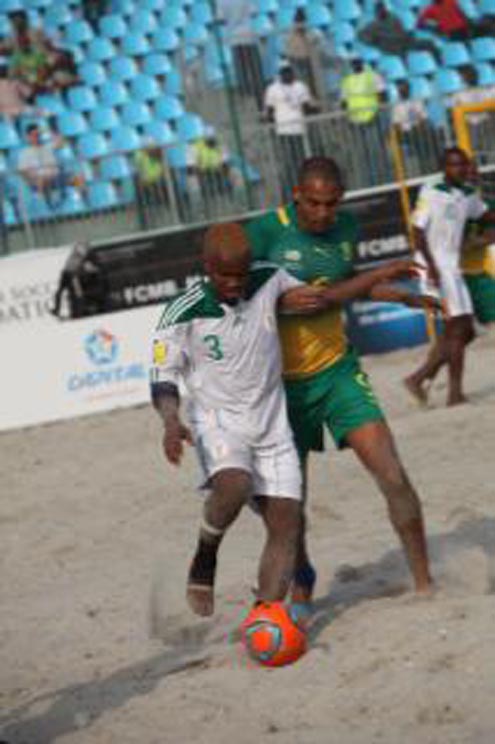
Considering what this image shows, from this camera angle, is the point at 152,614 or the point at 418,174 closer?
the point at 152,614

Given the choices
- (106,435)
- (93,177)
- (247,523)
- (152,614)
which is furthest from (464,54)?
(152,614)

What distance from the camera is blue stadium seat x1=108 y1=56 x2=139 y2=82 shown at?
22688mm

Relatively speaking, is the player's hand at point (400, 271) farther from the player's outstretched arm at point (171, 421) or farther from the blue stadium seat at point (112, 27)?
the blue stadium seat at point (112, 27)

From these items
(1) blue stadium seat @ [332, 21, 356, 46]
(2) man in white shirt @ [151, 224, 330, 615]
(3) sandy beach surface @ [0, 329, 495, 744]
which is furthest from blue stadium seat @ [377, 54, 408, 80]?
(2) man in white shirt @ [151, 224, 330, 615]

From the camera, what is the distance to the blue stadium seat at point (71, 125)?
2181cm

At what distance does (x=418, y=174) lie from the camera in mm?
19625

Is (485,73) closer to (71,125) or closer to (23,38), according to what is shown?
(71,125)

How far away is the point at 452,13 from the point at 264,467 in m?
17.6

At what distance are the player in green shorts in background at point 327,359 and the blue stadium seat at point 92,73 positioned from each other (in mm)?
15503

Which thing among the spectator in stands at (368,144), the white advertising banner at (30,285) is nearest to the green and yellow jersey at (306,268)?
the white advertising banner at (30,285)

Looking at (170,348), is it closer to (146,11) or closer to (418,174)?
(418,174)

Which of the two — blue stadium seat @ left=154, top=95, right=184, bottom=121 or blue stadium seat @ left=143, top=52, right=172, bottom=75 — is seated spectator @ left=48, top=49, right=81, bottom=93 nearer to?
blue stadium seat @ left=143, top=52, right=172, bottom=75

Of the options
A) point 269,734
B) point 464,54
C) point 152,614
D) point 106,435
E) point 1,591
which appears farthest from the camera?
point 464,54

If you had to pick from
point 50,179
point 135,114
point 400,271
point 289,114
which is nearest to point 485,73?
point 289,114
